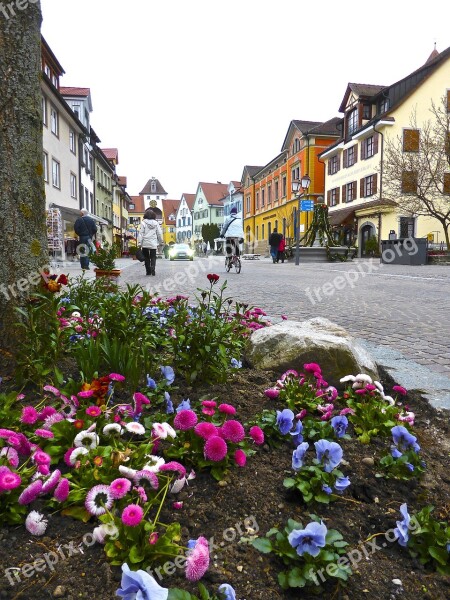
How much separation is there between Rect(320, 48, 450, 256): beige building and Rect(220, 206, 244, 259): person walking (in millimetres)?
15764

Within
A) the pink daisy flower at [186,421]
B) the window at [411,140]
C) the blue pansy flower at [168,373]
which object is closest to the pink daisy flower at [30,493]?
the pink daisy flower at [186,421]

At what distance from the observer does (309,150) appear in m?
43.5

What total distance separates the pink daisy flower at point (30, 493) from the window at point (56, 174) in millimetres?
25819

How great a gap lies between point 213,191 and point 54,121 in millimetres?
75784

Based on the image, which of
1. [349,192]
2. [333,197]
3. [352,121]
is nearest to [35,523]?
[349,192]

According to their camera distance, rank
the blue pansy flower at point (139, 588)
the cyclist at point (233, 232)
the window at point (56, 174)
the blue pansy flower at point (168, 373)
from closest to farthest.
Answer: the blue pansy flower at point (139, 588) < the blue pansy flower at point (168, 373) < the cyclist at point (233, 232) < the window at point (56, 174)

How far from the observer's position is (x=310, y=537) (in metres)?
1.21

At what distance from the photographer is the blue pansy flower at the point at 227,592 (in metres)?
1.07

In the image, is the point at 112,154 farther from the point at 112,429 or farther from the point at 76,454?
the point at 76,454

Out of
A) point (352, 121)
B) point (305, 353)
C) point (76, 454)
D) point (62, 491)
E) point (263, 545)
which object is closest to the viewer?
point (263, 545)

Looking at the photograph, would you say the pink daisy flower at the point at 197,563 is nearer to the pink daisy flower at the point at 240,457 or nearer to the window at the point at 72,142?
the pink daisy flower at the point at 240,457

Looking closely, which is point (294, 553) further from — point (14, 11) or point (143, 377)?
point (14, 11)

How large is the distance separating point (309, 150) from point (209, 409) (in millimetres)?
44270

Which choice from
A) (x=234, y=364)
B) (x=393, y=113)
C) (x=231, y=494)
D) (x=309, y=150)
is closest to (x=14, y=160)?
(x=234, y=364)
